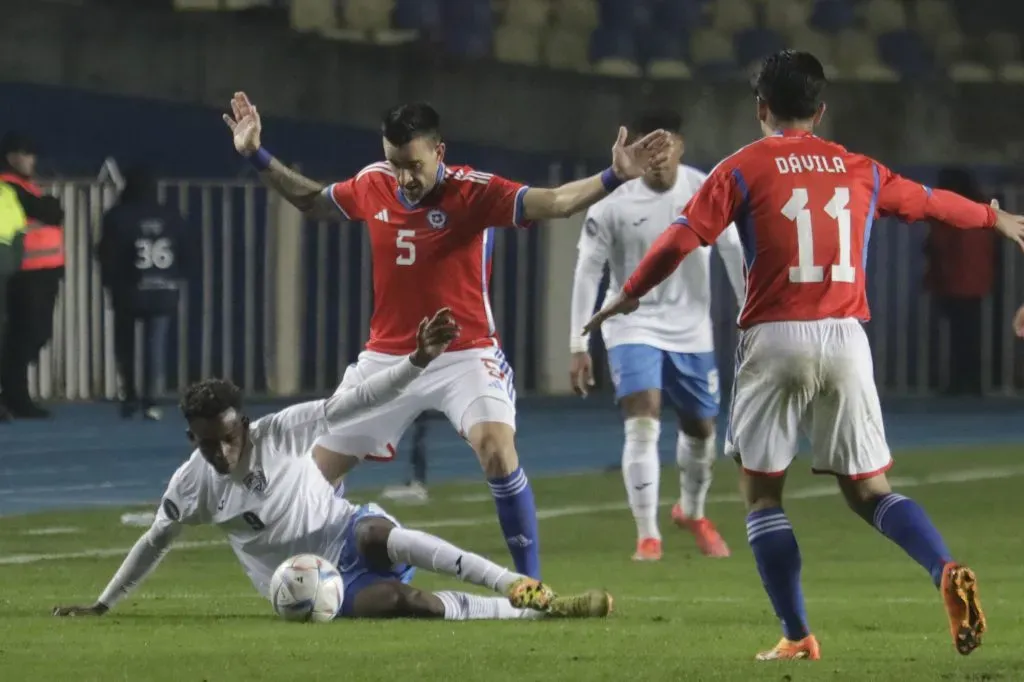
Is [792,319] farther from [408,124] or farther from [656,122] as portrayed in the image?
[656,122]

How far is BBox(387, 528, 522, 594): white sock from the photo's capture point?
26.8ft

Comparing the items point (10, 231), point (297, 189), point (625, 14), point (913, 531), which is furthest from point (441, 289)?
point (625, 14)

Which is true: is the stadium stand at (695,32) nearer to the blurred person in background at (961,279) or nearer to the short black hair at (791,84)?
the blurred person in background at (961,279)

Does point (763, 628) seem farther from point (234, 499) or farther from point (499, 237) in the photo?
point (499, 237)

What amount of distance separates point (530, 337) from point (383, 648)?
15.3 m

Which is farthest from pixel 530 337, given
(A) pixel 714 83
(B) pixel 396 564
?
(B) pixel 396 564

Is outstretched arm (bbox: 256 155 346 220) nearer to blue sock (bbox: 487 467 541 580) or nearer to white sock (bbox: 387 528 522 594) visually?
blue sock (bbox: 487 467 541 580)

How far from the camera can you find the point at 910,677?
683 centimetres

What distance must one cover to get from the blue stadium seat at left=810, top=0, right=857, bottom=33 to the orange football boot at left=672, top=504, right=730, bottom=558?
1489 centimetres

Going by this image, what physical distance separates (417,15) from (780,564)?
17.7 m

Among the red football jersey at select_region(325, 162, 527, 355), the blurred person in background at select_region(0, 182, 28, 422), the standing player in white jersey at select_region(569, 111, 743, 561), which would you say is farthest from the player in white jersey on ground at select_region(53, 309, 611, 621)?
the blurred person in background at select_region(0, 182, 28, 422)

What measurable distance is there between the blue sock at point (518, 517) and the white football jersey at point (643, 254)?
8.13 feet

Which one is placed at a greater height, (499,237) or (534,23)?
(534,23)

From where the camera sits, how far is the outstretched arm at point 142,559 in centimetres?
823
